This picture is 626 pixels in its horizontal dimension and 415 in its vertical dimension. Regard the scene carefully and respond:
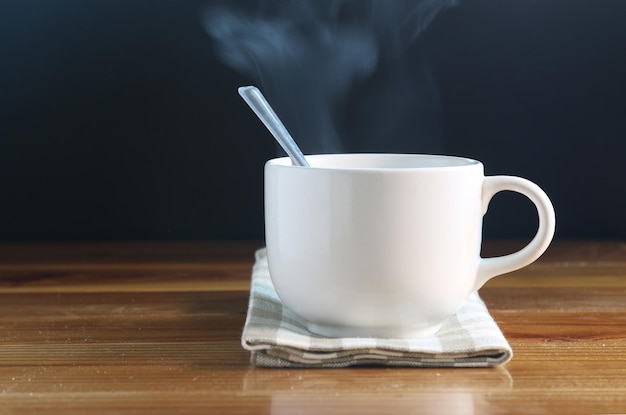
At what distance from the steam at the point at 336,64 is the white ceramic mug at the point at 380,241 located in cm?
42

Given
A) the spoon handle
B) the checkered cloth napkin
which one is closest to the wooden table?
the checkered cloth napkin

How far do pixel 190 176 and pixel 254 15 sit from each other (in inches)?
9.3

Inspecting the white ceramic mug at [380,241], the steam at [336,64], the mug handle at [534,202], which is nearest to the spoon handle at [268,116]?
the white ceramic mug at [380,241]

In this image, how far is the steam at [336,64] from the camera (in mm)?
915

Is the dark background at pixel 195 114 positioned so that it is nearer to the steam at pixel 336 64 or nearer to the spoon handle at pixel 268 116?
the steam at pixel 336 64

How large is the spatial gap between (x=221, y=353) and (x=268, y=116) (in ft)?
0.60

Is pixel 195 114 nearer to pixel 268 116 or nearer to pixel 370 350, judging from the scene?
pixel 268 116

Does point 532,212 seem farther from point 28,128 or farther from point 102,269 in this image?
point 28,128

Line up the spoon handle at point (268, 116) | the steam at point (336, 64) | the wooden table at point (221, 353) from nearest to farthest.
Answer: the wooden table at point (221, 353)
the spoon handle at point (268, 116)
the steam at point (336, 64)

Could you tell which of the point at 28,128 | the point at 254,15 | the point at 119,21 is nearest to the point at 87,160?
the point at 28,128

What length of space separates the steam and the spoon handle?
365 millimetres

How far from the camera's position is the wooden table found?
427 mm

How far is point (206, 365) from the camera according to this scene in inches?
19.2

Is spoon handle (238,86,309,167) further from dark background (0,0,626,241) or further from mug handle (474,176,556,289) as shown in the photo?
dark background (0,0,626,241)
